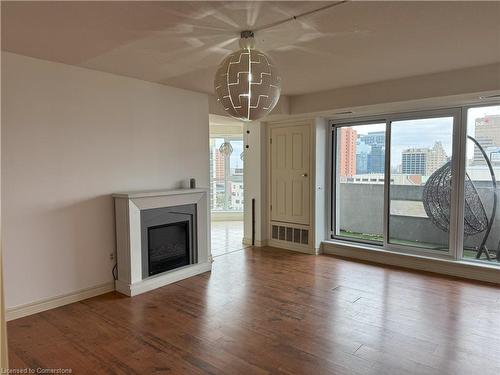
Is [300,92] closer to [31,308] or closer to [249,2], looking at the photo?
[249,2]

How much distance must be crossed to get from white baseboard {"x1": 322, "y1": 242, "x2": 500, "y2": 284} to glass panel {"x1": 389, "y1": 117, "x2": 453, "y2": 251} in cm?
26

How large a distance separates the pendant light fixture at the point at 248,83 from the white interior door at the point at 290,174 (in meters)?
3.19

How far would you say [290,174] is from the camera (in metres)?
5.51

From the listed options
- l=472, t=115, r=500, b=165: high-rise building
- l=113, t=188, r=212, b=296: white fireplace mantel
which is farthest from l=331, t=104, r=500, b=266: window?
l=113, t=188, r=212, b=296: white fireplace mantel

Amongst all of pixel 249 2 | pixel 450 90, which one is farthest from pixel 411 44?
pixel 249 2

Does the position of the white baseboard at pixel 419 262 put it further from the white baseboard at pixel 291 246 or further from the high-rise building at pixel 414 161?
the high-rise building at pixel 414 161

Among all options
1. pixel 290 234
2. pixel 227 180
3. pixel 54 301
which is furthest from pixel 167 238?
pixel 227 180

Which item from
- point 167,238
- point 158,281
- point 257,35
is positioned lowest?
point 158,281

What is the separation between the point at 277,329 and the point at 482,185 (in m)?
3.22

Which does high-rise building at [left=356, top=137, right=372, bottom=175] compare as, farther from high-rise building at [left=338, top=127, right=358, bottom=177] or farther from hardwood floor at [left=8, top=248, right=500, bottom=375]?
hardwood floor at [left=8, top=248, right=500, bottom=375]

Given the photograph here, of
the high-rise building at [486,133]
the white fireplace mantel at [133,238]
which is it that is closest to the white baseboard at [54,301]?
the white fireplace mantel at [133,238]

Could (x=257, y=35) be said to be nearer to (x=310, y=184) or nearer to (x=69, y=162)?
(x=69, y=162)

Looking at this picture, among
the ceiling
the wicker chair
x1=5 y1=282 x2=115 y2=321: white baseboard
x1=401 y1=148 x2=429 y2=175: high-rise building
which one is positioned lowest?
x1=5 y1=282 x2=115 y2=321: white baseboard

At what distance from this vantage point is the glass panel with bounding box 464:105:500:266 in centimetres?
406
